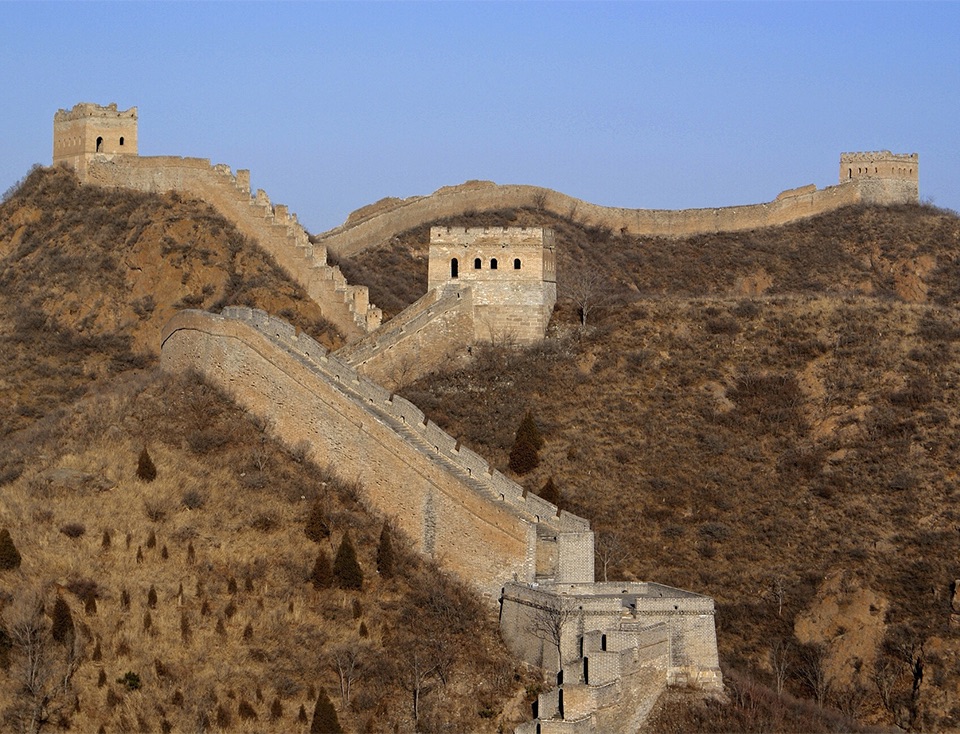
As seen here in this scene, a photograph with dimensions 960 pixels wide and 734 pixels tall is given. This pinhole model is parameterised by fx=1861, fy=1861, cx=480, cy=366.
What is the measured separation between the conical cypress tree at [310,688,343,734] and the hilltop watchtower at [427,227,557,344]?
18920 mm

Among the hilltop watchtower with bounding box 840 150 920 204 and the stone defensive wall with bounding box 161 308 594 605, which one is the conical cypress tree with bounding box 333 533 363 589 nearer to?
the stone defensive wall with bounding box 161 308 594 605

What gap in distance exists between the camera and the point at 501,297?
155 ft

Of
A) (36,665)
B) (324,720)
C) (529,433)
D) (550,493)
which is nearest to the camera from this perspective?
(324,720)

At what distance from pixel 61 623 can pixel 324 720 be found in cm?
478

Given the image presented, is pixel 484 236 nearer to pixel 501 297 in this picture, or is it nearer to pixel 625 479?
pixel 501 297

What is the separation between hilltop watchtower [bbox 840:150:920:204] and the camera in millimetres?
73688

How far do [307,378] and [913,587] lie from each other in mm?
13121

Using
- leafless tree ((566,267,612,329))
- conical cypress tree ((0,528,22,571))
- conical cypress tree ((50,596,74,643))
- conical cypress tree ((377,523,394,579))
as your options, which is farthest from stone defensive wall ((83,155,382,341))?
conical cypress tree ((50,596,74,643))

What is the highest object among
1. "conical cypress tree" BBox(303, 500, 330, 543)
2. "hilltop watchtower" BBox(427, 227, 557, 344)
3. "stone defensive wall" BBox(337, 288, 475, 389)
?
"hilltop watchtower" BBox(427, 227, 557, 344)

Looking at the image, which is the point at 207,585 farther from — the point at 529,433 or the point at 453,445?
the point at 529,433

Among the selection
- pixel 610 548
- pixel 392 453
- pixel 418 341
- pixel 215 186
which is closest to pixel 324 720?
pixel 392 453

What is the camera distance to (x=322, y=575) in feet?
109

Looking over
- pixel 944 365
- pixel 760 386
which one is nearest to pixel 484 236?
pixel 760 386

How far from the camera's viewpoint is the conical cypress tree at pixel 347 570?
110ft
